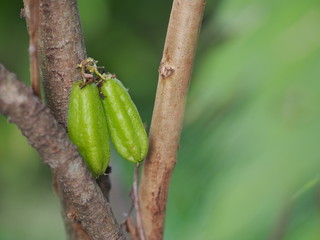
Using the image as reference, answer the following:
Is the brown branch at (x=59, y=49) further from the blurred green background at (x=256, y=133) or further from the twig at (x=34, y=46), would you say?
the blurred green background at (x=256, y=133)

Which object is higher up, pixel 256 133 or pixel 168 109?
pixel 168 109

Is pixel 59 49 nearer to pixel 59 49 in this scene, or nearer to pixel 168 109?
pixel 59 49

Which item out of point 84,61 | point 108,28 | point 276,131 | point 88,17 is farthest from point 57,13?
point 108,28

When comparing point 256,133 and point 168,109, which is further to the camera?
point 168,109

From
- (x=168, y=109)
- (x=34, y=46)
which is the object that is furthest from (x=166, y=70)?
(x=34, y=46)

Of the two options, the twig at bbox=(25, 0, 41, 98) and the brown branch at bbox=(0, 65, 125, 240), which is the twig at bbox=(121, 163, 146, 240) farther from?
the twig at bbox=(25, 0, 41, 98)

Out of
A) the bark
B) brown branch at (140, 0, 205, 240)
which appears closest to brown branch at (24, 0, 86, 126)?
the bark

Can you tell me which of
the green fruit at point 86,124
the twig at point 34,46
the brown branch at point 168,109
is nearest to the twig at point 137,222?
the brown branch at point 168,109
